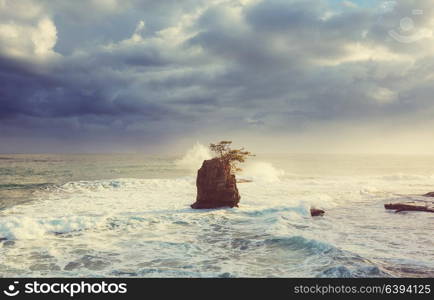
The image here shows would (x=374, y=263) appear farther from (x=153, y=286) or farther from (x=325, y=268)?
(x=153, y=286)

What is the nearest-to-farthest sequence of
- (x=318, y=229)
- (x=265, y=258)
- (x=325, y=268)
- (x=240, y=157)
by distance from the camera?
(x=325, y=268)
(x=265, y=258)
(x=318, y=229)
(x=240, y=157)

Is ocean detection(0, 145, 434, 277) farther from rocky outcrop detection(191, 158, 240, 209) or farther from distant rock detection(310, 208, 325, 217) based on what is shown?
rocky outcrop detection(191, 158, 240, 209)

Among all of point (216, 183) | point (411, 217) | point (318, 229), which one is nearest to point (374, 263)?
point (318, 229)

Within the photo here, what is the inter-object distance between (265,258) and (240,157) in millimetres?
18237

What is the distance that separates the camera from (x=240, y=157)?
104ft
